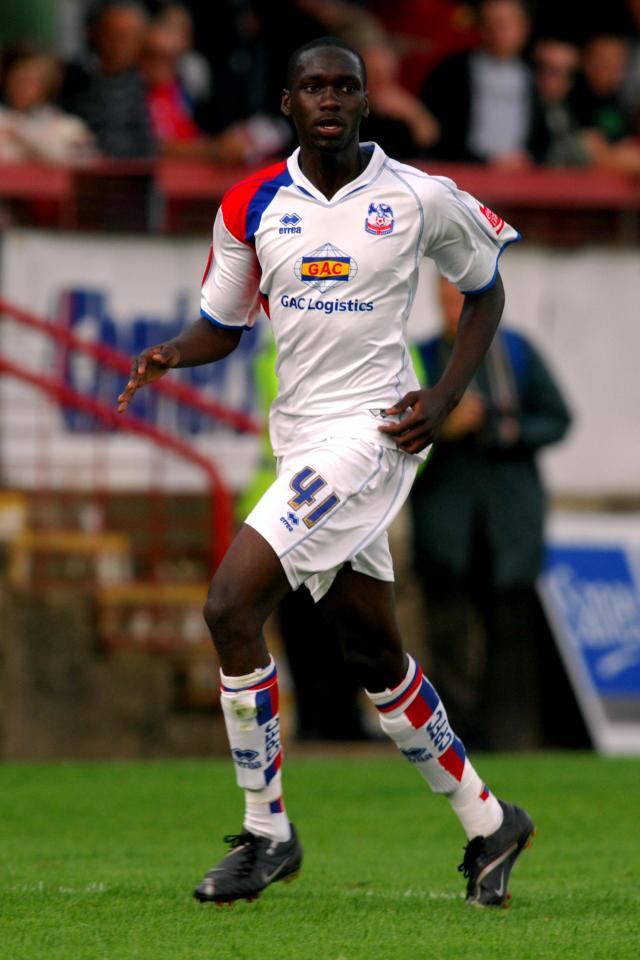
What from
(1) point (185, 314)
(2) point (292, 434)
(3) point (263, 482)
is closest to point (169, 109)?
(1) point (185, 314)

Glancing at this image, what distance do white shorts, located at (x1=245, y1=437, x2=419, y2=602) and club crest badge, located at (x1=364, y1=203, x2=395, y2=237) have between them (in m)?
0.63

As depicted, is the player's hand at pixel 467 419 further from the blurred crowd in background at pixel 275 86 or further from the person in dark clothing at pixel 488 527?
the blurred crowd in background at pixel 275 86

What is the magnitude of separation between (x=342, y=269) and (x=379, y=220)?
204 millimetres

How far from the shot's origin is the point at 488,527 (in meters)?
11.6

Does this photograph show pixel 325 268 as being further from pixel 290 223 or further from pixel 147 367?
pixel 147 367

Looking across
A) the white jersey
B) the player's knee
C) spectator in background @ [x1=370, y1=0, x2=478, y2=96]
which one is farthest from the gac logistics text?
spectator in background @ [x1=370, y1=0, x2=478, y2=96]

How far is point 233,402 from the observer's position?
13578mm

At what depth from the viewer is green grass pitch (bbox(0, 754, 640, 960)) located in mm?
5188

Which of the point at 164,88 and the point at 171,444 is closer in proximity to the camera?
the point at 171,444

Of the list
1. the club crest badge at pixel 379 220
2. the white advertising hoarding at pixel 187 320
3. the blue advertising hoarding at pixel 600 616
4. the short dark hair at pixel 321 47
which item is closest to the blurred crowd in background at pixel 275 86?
the white advertising hoarding at pixel 187 320

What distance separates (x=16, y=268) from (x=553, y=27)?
621 centimetres

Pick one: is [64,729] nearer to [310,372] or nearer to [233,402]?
[233,402]

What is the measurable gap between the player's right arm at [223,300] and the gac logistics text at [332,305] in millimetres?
295

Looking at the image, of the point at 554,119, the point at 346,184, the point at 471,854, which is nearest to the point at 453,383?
the point at 346,184
